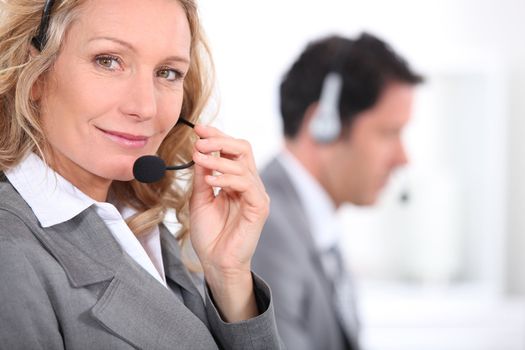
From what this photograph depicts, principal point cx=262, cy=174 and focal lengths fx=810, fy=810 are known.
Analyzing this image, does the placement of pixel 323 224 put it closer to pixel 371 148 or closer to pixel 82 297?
pixel 371 148

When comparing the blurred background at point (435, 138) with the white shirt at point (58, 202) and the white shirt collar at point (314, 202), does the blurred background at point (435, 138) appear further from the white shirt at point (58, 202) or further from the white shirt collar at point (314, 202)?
the white shirt at point (58, 202)

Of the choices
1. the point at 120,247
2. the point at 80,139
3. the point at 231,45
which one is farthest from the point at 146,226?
the point at 231,45

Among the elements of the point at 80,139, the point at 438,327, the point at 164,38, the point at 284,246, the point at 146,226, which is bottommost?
the point at 438,327

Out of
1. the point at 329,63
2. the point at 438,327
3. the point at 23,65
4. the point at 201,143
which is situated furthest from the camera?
the point at 438,327

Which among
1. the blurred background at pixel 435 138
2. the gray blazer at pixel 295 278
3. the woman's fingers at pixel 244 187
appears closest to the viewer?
the woman's fingers at pixel 244 187

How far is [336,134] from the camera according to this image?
7.03ft

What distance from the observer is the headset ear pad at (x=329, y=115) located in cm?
213

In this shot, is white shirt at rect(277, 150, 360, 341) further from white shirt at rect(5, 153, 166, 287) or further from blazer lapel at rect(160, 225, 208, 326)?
white shirt at rect(5, 153, 166, 287)

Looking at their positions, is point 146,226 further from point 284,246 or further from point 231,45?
point 231,45

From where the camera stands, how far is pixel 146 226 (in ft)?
3.95

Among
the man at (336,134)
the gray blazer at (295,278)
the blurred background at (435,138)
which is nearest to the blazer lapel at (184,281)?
the gray blazer at (295,278)

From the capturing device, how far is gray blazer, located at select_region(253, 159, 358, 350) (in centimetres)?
181

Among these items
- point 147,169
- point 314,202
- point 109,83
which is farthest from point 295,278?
point 109,83

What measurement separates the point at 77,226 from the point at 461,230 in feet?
8.14
